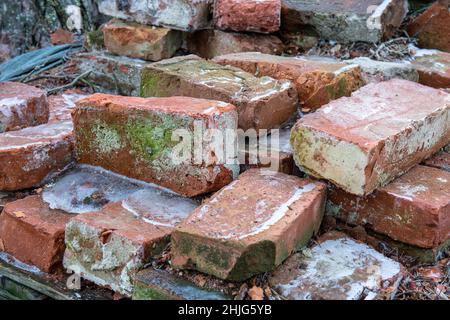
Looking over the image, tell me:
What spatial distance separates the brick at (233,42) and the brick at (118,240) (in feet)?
6.10

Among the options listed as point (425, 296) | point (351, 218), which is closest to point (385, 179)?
point (351, 218)

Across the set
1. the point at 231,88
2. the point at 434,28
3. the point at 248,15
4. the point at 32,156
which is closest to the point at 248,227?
the point at 231,88

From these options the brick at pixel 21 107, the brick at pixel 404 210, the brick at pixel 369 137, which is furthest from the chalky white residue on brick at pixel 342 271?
the brick at pixel 21 107

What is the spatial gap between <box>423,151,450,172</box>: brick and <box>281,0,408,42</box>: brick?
4.31ft

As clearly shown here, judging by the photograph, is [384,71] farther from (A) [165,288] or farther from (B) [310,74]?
(A) [165,288]

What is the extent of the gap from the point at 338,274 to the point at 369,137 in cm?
62

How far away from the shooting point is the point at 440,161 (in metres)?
3.35

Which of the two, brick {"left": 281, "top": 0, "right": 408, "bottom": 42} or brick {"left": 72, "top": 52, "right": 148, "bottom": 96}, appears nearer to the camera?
brick {"left": 281, "top": 0, "right": 408, "bottom": 42}

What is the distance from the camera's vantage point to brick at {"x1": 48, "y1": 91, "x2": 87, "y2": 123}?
4105mm

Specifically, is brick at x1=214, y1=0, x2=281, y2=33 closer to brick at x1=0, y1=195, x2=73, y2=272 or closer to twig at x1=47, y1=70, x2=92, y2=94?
twig at x1=47, y1=70, x2=92, y2=94

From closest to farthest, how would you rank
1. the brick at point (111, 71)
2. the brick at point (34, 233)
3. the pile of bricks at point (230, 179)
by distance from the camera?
1. the pile of bricks at point (230, 179)
2. the brick at point (34, 233)
3. the brick at point (111, 71)

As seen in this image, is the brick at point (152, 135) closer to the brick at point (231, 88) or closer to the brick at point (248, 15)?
the brick at point (231, 88)

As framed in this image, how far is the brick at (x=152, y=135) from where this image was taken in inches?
117

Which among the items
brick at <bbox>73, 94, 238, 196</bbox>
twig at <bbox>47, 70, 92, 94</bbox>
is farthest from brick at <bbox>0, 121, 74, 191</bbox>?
twig at <bbox>47, 70, 92, 94</bbox>
